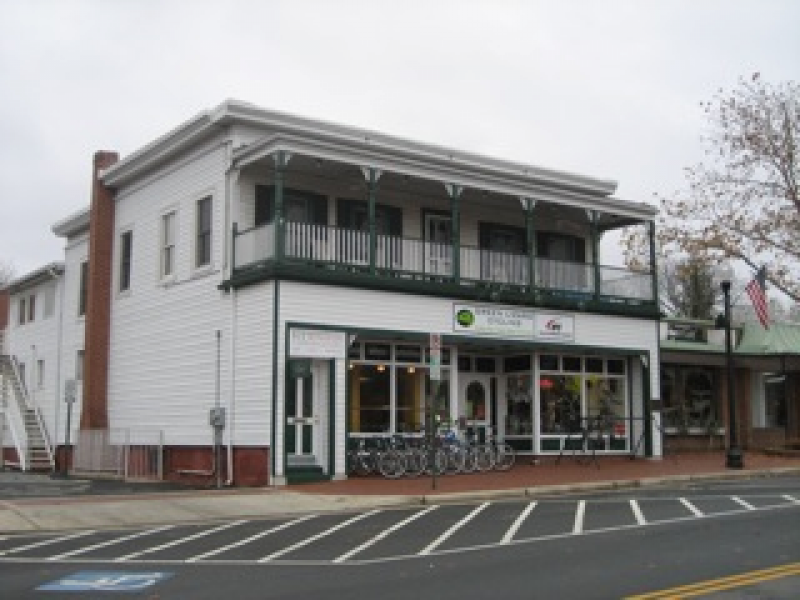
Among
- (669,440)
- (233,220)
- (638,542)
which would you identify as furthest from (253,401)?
(669,440)

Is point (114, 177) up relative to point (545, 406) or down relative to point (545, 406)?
up

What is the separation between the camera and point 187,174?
79.2ft

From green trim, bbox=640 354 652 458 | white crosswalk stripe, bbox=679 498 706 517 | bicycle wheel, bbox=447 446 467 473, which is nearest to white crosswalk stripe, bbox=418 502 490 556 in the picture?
white crosswalk stripe, bbox=679 498 706 517

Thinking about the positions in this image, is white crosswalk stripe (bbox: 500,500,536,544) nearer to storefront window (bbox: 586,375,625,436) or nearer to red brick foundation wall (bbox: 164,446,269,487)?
red brick foundation wall (bbox: 164,446,269,487)

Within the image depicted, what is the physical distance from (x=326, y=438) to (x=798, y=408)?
21532 millimetres

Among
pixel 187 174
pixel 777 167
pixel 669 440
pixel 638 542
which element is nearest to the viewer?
pixel 638 542

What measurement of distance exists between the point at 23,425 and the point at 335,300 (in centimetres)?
1439

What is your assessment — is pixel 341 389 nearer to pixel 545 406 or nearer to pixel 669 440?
pixel 545 406

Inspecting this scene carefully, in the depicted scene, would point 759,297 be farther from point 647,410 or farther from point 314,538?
point 314,538

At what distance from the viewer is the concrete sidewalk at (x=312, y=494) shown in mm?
14930

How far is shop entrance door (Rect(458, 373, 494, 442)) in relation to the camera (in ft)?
84.5

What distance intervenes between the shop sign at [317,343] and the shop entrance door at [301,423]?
544mm

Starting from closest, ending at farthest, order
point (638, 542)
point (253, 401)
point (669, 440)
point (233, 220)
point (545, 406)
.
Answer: point (638, 542) → point (253, 401) → point (233, 220) → point (545, 406) → point (669, 440)

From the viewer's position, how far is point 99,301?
27000 mm
